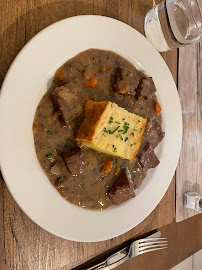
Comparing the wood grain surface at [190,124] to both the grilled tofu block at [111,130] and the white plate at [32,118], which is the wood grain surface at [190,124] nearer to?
the white plate at [32,118]

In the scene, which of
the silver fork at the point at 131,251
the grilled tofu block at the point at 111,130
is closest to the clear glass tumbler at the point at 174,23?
the grilled tofu block at the point at 111,130

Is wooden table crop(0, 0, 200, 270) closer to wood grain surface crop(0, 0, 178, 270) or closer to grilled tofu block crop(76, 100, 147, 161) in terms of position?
wood grain surface crop(0, 0, 178, 270)

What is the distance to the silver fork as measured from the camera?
2893mm

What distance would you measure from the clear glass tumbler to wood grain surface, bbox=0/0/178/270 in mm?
126

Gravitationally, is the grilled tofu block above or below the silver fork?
above

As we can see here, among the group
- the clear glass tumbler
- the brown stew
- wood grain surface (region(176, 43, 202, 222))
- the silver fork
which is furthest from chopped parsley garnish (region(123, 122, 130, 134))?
the silver fork

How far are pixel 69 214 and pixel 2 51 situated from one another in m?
1.37

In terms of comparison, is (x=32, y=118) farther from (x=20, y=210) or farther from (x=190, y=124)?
(x=190, y=124)

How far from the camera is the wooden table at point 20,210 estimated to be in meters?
Result: 2.29

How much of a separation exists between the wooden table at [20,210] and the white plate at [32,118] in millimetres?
173

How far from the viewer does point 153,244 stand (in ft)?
10.9

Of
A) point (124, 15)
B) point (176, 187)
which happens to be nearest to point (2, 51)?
point (124, 15)

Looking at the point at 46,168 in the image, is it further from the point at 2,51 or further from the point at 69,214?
the point at 2,51

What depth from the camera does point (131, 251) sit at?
3.04 m
